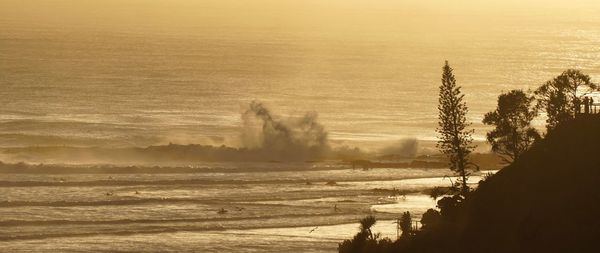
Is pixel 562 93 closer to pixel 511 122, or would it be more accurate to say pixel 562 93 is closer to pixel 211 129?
pixel 511 122

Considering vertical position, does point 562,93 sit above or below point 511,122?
above

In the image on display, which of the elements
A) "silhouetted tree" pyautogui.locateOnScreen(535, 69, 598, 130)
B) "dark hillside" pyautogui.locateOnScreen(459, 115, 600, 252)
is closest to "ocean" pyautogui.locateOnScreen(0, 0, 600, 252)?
"silhouetted tree" pyautogui.locateOnScreen(535, 69, 598, 130)

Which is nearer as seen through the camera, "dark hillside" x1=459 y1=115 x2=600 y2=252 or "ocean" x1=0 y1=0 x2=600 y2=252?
"dark hillside" x1=459 y1=115 x2=600 y2=252

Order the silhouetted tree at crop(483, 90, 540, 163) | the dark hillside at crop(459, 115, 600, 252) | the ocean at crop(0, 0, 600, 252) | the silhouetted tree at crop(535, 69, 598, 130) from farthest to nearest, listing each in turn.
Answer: the ocean at crop(0, 0, 600, 252)
the silhouetted tree at crop(535, 69, 598, 130)
the silhouetted tree at crop(483, 90, 540, 163)
the dark hillside at crop(459, 115, 600, 252)

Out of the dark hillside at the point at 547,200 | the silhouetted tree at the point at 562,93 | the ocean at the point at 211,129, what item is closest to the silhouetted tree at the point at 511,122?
the silhouetted tree at the point at 562,93

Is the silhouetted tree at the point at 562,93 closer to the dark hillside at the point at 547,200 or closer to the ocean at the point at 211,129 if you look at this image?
the ocean at the point at 211,129

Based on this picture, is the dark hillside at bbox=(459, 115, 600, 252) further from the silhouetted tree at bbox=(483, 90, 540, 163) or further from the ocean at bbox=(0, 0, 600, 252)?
the ocean at bbox=(0, 0, 600, 252)

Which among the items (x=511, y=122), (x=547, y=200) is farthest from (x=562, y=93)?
(x=547, y=200)

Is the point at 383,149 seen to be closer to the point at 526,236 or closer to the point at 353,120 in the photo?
the point at 353,120

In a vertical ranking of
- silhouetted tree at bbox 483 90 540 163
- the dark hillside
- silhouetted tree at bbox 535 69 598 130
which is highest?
silhouetted tree at bbox 535 69 598 130

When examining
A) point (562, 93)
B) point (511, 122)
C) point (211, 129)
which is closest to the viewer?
point (511, 122)

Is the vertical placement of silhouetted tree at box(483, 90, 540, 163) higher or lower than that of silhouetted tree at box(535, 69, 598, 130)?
lower

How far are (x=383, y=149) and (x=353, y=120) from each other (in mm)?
22051

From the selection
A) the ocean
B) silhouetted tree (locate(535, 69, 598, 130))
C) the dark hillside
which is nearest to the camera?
the dark hillside
